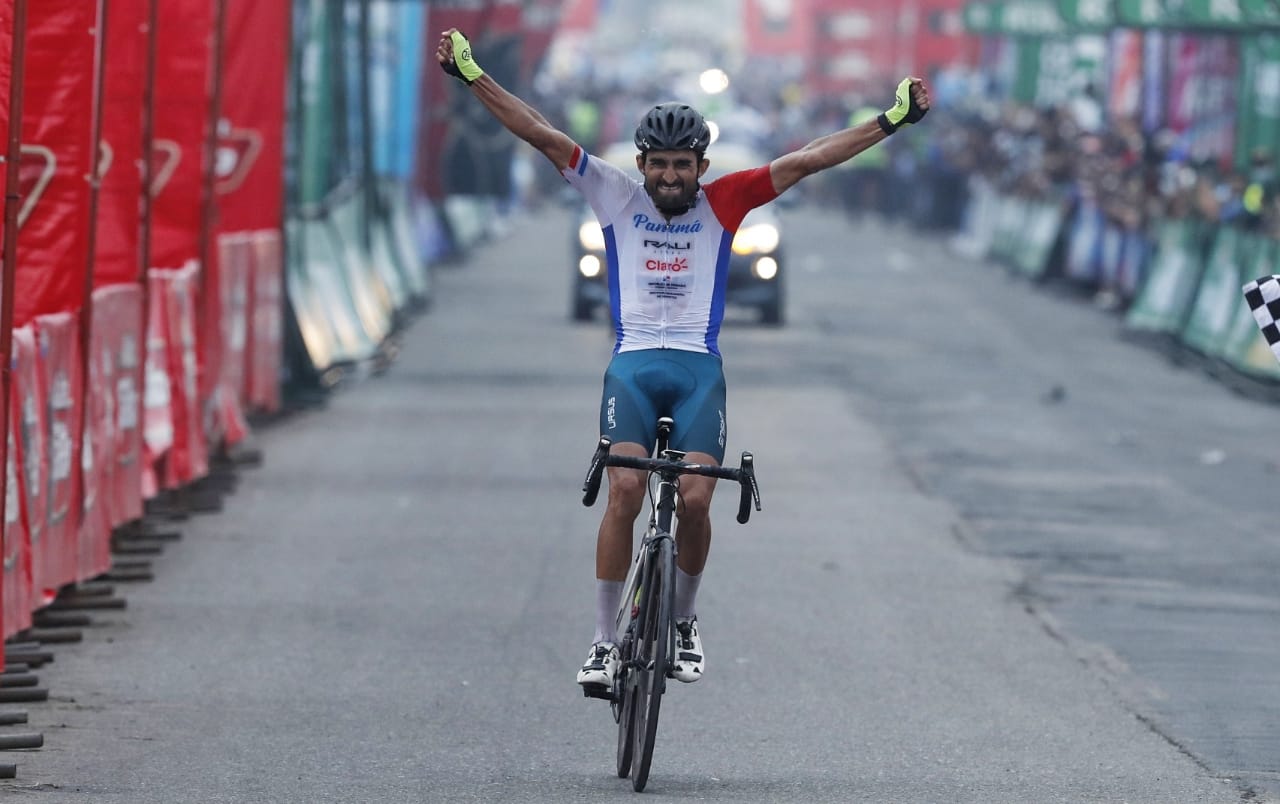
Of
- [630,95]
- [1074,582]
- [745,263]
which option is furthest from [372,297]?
[630,95]

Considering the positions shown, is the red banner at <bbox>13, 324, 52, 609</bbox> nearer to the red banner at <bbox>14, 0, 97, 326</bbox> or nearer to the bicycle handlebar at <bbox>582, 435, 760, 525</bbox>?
the red banner at <bbox>14, 0, 97, 326</bbox>

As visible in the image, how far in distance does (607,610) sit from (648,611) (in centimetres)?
33

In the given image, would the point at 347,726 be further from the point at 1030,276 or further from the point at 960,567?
the point at 1030,276

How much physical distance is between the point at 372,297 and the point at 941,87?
38.6 metres

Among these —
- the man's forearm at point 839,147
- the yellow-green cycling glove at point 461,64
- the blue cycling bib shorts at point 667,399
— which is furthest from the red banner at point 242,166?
the man's forearm at point 839,147

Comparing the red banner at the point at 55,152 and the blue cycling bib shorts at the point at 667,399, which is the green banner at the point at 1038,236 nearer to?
the red banner at the point at 55,152

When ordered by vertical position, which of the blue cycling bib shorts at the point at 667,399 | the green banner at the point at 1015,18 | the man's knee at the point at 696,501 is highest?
the green banner at the point at 1015,18

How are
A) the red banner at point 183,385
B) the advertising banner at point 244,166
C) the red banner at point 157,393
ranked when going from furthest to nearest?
the advertising banner at point 244,166 → the red banner at point 183,385 → the red banner at point 157,393

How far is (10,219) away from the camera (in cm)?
955

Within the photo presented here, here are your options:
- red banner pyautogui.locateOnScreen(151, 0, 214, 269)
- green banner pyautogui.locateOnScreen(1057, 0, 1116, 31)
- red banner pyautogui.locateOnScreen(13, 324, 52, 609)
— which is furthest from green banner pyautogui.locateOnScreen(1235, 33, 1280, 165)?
red banner pyautogui.locateOnScreen(13, 324, 52, 609)

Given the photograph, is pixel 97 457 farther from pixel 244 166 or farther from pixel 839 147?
pixel 244 166

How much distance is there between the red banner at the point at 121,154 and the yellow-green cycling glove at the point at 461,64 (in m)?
4.83

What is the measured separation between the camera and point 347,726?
9234 mm

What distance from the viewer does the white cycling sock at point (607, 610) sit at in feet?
28.3
